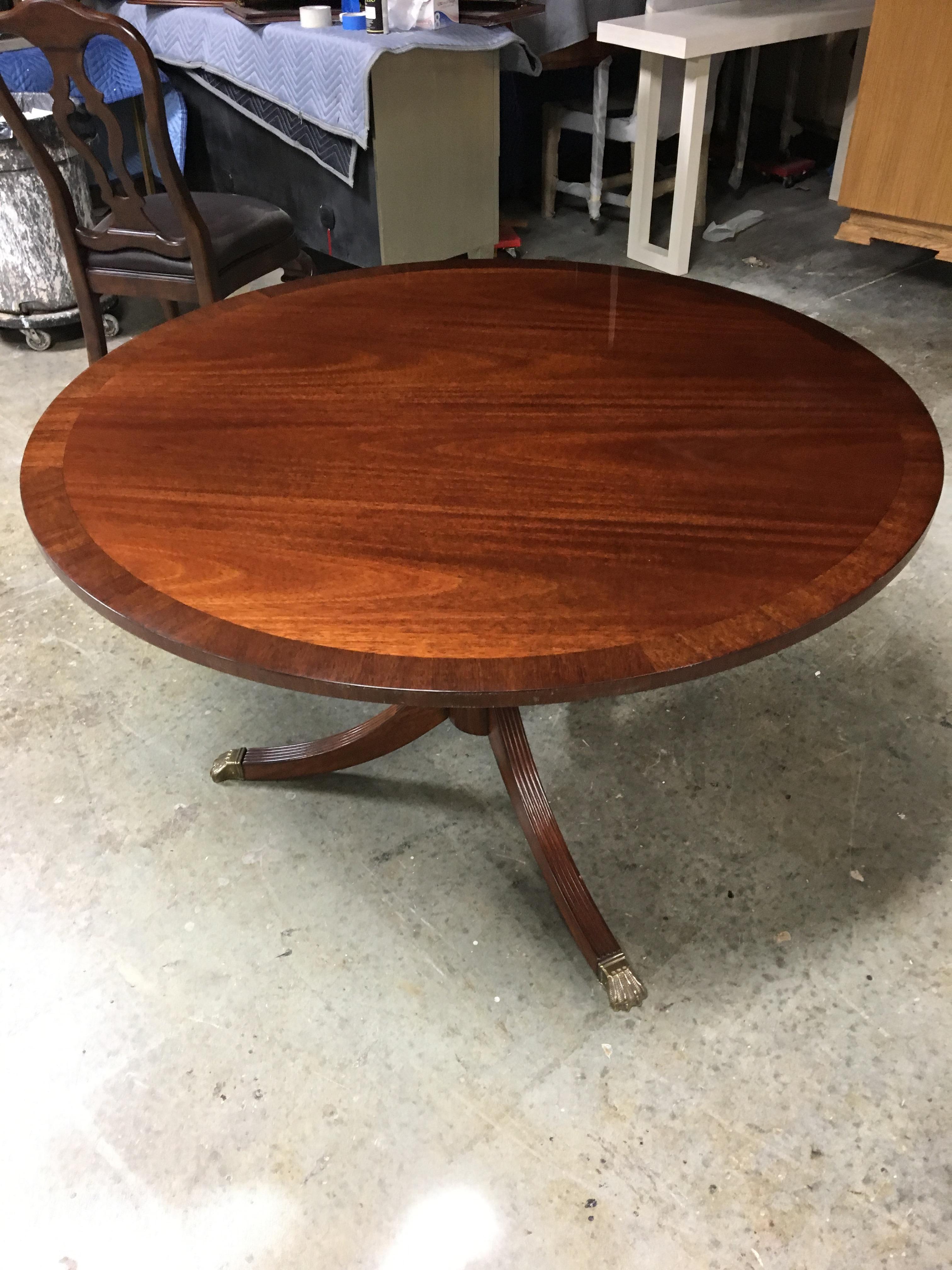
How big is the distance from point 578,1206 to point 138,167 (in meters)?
3.68

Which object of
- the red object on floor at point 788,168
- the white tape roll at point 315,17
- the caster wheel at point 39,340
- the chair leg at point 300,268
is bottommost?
the caster wheel at point 39,340

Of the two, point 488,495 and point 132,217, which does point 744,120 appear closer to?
point 132,217

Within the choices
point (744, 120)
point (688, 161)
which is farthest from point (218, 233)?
point (744, 120)

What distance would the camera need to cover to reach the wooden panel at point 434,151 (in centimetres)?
273

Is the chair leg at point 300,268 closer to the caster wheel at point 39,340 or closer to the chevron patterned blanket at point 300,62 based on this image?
the chevron patterned blanket at point 300,62

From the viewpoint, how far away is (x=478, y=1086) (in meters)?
1.20

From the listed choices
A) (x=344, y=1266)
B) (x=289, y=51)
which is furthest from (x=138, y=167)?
(x=344, y=1266)

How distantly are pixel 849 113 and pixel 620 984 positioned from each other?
11.9 ft

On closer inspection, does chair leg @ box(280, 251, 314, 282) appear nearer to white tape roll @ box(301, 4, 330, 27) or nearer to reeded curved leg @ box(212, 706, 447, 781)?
white tape roll @ box(301, 4, 330, 27)

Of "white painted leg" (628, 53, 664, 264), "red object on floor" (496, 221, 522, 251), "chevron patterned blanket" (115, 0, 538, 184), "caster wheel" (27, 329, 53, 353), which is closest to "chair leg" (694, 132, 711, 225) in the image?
"white painted leg" (628, 53, 664, 264)

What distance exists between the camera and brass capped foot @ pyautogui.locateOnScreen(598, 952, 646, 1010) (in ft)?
4.13

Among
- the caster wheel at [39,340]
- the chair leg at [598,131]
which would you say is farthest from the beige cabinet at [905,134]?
the caster wheel at [39,340]

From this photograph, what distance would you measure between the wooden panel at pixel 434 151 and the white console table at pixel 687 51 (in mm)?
514

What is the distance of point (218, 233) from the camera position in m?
2.38
